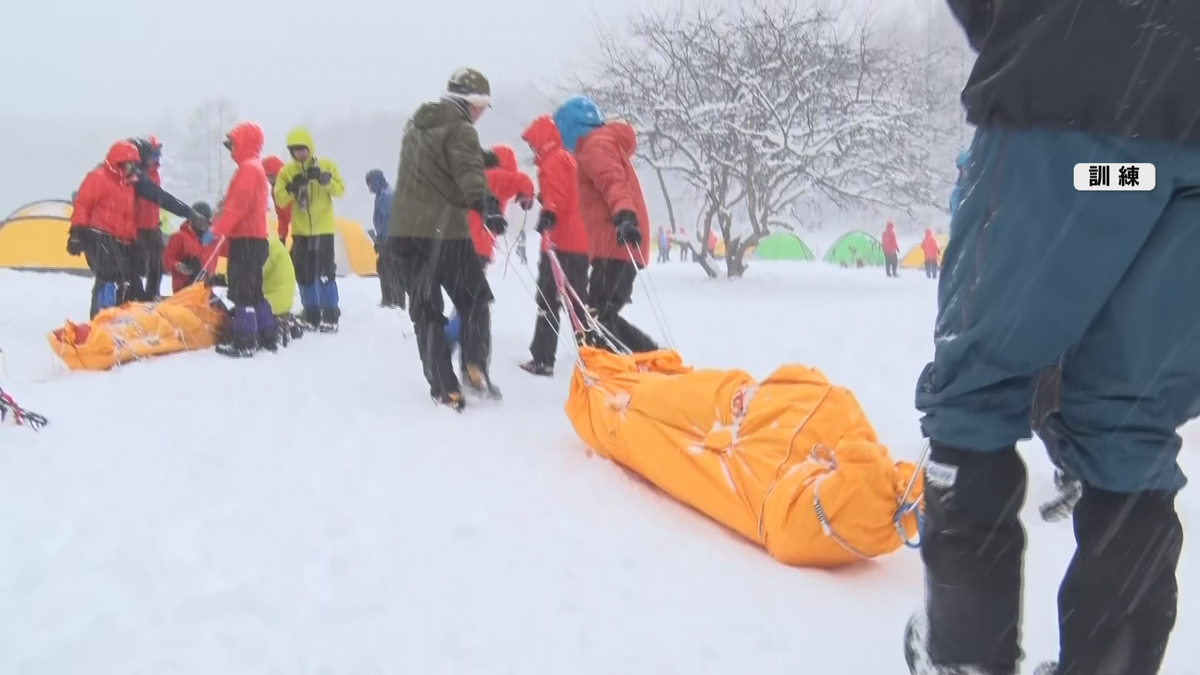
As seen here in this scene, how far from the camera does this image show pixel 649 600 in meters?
2.12

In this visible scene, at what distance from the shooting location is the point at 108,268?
7227mm

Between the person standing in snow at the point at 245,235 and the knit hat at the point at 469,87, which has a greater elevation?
the knit hat at the point at 469,87

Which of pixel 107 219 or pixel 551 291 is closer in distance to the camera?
pixel 551 291

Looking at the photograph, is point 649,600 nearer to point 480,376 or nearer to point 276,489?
point 276,489

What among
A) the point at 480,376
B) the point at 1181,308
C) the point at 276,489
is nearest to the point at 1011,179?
the point at 1181,308

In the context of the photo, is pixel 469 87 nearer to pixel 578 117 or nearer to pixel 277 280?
pixel 578 117

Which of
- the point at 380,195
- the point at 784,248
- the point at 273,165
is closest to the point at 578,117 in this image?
the point at 380,195

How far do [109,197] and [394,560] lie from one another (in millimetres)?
6173

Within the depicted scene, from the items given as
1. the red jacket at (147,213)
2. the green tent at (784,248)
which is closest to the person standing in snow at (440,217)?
the red jacket at (147,213)

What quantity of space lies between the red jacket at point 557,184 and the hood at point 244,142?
7.37 feet

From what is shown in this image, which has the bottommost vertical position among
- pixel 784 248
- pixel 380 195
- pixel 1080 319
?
pixel 784 248

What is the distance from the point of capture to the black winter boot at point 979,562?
1.32m

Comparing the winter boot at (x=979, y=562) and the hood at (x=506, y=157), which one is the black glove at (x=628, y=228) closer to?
the hood at (x=506, y=157)

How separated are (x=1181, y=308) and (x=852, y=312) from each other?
821cm
